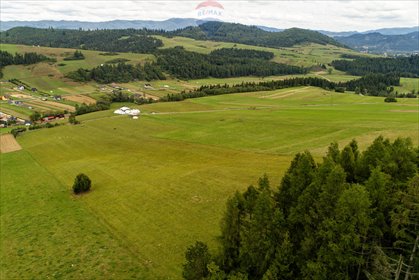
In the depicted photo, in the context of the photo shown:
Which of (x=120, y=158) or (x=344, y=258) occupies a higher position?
(x=344, y=258)

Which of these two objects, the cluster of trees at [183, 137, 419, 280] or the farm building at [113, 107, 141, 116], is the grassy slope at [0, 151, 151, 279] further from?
the farm building at [113, 107, 141, 116]

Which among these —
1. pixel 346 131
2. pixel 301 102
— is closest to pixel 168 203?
pixel 346 131

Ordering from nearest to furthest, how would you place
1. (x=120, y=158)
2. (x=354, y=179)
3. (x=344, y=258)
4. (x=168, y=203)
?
(x=344, y=258), (x=354, y=179), (x=168, y=203), (x=120, y=158)

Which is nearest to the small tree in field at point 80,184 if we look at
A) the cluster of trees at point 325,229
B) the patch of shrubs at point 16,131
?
the cluster of trees at point 325,229

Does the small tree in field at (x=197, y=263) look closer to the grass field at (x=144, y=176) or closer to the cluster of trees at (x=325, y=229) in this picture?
the cluster of trees at (x=325, y=229)

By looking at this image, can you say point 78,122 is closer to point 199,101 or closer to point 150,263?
point 199,101

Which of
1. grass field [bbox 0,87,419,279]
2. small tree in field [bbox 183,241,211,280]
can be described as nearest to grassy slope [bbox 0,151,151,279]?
grass field [bbox 0,87,419,279]
